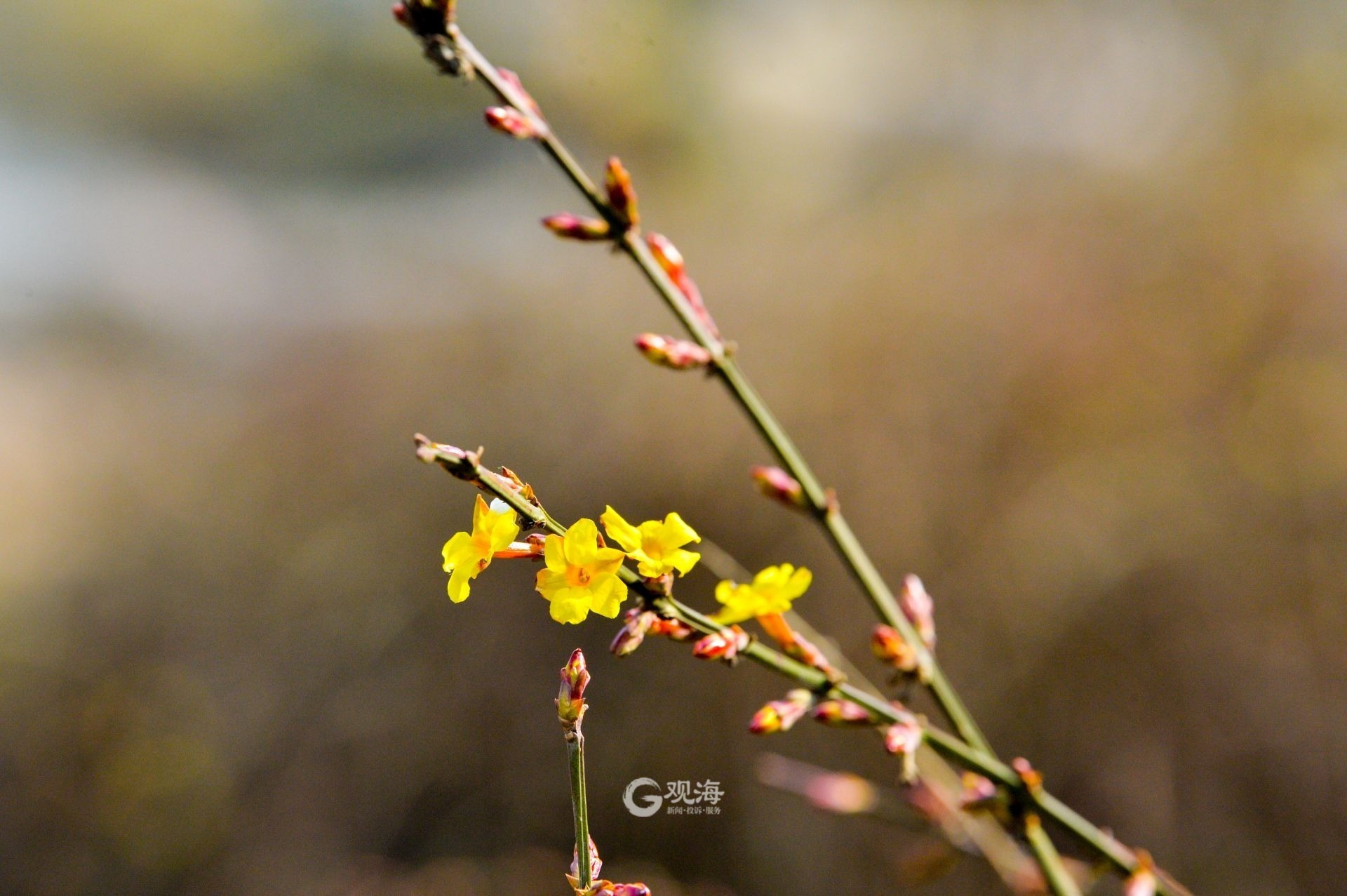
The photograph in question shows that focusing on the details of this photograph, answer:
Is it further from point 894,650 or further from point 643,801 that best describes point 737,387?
point 643,801

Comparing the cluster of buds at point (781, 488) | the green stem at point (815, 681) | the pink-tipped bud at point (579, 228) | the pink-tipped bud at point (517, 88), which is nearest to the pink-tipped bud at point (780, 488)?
the cluster of buds at point (781, 488)

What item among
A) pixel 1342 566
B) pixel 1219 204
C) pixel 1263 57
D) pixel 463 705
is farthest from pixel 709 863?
pixel 1263 57

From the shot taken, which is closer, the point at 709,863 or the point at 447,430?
the point at 709,863

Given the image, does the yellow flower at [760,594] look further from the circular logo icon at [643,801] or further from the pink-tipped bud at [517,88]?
the circular logo icon at [643,801]

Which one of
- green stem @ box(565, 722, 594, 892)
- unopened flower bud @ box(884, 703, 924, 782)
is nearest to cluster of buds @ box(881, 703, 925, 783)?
unopened flower bud @ box(884, 703, 924, 782)

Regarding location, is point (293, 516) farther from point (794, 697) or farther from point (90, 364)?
point (794, 697)

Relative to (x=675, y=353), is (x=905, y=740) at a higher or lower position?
lower

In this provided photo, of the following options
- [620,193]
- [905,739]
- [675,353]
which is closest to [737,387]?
[675,353]
